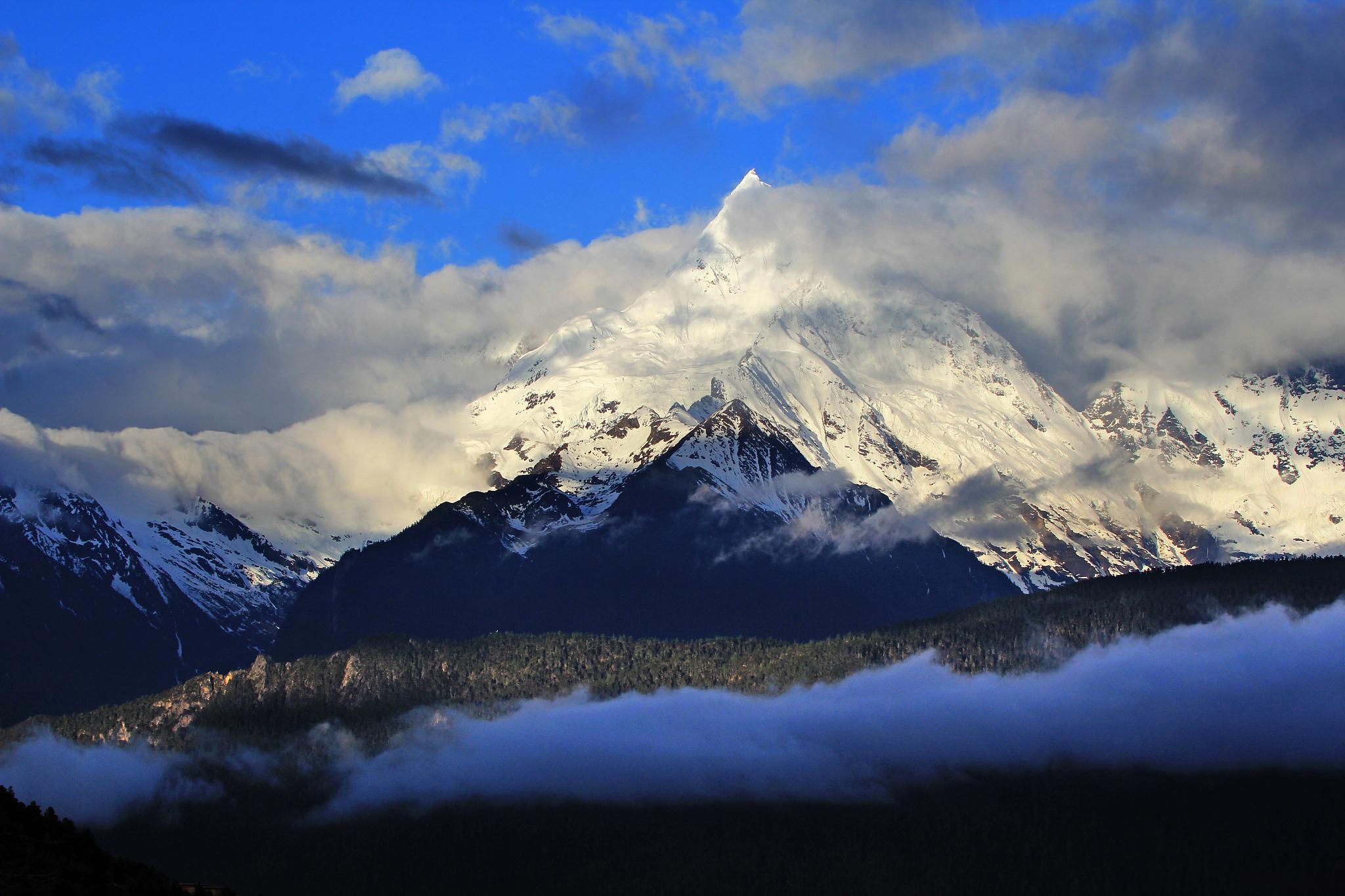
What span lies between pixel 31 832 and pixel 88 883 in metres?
10.2

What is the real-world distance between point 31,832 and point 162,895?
38.2ft

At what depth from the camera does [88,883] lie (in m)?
137

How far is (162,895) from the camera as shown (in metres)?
140

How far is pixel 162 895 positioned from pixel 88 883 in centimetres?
480

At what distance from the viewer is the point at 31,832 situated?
146m
